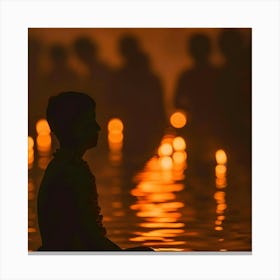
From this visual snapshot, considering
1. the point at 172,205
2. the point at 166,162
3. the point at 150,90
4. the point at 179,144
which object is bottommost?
the point at 172,205

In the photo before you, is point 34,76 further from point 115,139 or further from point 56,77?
point 115,139

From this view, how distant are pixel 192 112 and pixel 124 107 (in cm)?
43

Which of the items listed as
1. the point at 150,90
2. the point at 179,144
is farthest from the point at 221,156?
the point at 150,90

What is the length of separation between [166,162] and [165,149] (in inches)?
3.2

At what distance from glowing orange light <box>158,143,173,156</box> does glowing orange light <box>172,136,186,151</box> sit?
0.03m

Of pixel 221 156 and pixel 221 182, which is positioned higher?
pixel 221 156

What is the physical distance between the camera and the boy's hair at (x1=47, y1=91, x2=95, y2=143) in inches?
140

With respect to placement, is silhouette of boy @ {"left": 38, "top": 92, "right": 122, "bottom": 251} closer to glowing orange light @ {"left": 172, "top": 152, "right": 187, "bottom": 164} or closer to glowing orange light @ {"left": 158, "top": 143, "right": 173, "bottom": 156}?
glowing orange light @ {"left": 158, "top": 143, "right": 173, "bottom": 156}
